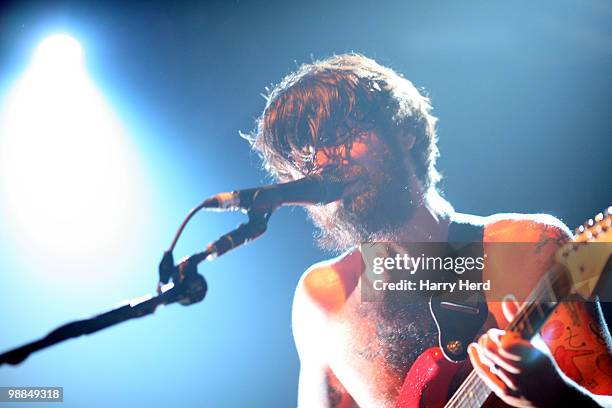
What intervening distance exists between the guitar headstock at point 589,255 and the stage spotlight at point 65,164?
1694mm

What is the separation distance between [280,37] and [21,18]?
1.26 meters

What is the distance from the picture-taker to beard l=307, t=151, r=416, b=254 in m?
1.79

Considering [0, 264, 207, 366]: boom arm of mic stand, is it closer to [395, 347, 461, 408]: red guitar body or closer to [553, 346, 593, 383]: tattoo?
[395, 347, 461, 408]: red guitar body

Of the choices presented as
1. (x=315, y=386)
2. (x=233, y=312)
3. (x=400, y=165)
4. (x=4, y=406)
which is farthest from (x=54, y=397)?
(x=400, y=165)

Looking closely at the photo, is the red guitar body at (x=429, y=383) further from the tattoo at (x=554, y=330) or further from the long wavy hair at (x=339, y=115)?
the long wavy hair at (x=339, y=115)

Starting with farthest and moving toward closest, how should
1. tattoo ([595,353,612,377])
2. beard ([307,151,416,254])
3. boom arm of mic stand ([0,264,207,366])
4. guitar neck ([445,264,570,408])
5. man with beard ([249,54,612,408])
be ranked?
beard ([307,151,416,254])
man with beard ([249,54,612,408])
tattoo ([595,353,612,377])
guitar neck ([445,264,570,408])
boom arm of mic stand ([0,264,207,366])

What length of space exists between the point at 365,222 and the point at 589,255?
84 cm

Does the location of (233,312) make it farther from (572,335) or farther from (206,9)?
(206,9)

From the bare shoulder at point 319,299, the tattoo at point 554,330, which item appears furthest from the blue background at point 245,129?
the tattoo at point 554,330

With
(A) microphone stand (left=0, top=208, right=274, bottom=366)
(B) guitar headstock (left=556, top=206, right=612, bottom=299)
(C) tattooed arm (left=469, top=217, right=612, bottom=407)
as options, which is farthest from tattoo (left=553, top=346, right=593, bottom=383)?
(A) microphone stand (left=0, top=208, right=274, bottom=366)

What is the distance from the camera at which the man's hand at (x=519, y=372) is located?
3.88 feet

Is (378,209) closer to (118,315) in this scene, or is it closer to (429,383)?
(429,383)

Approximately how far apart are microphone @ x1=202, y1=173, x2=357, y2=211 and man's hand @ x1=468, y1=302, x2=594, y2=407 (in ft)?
1.58

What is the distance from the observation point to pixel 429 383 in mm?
1506
